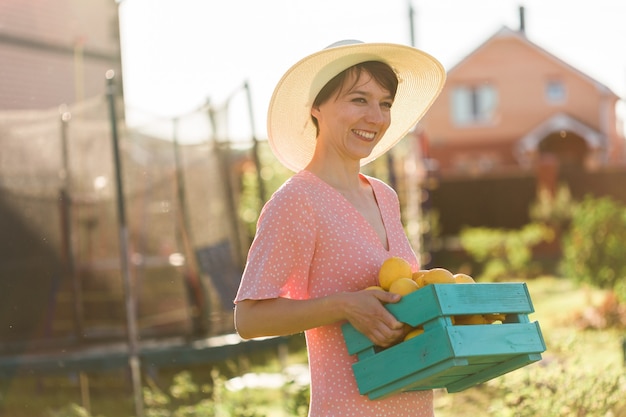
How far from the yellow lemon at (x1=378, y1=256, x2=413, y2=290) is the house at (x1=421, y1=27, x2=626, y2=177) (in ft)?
103

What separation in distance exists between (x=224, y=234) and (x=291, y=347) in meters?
1.45

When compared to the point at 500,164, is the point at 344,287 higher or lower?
lower

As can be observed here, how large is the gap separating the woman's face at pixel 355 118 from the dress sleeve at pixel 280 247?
0.19 metres

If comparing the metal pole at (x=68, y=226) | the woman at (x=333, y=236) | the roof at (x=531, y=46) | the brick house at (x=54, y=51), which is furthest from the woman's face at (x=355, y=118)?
the roof at (x=531, y=46)

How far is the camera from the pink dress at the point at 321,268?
87.0 inches

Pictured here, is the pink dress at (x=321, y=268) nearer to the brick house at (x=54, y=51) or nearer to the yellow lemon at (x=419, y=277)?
the yellow lemon at (x=419, y=277)

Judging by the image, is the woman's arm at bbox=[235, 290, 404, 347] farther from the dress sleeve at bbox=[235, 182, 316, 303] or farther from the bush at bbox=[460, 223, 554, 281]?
the bush at bbox=[460, 223, 554, 281]

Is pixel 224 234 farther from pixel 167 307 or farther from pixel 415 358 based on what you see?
pixel 415 358

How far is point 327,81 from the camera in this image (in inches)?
94.8

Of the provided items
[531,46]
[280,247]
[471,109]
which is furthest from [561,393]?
[531,46]

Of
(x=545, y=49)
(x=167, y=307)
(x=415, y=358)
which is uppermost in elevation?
(x=545, y=49)

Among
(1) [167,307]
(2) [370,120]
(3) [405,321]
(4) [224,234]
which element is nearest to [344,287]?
(3) [405,321]

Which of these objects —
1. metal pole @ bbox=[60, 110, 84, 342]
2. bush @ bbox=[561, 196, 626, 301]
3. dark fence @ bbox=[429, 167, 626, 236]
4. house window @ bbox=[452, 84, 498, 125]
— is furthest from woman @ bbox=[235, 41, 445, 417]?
house window @ bbox=[452, 84, 498, 125]

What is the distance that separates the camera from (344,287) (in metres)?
2.26
